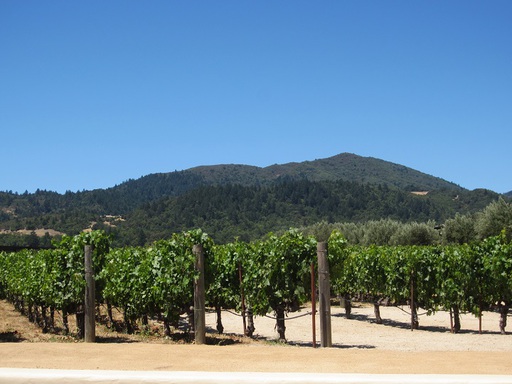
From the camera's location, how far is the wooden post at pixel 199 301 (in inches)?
436

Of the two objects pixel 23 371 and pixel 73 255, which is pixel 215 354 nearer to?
pixel 23 371

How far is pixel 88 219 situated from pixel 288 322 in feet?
406

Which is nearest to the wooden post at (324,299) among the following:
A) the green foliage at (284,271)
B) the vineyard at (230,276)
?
the vineyard at (230,276)

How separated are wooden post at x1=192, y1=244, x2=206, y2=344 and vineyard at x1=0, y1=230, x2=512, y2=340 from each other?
21cm

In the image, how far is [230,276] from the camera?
56.5ft

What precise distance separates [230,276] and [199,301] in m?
6.05

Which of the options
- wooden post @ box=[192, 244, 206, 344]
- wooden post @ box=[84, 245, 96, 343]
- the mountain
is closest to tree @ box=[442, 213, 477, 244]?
wooden post @ box=[192, 244, 206, 344]

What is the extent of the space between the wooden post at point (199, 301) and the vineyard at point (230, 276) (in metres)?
0.21

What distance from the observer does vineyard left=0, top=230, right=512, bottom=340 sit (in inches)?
510

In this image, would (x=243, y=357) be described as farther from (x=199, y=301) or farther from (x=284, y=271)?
(x=284, y=271)

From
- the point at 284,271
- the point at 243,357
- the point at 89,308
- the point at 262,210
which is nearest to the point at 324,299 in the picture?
the point at 243,357

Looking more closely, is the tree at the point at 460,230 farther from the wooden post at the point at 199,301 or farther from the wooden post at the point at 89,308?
the wooden post at the point at 89,308

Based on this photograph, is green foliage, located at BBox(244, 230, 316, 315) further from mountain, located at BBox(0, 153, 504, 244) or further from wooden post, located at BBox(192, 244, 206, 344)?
mountain, located at BBox(0, 153, 504, 244)

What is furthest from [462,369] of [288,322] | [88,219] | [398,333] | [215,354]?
[88,219]
